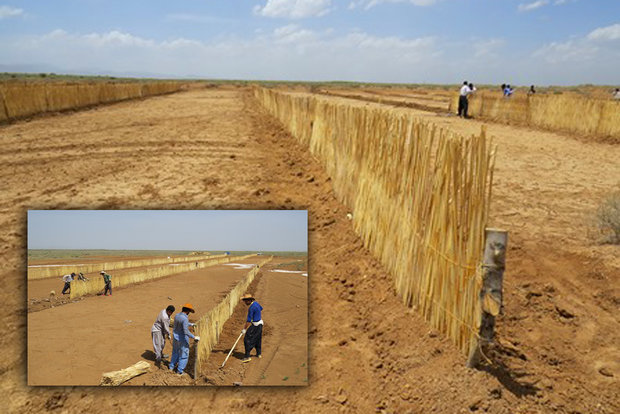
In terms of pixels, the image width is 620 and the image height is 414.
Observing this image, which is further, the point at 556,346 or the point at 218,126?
the point at 218,126

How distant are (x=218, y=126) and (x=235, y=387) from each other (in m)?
14.8

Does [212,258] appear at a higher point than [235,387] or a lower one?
higher

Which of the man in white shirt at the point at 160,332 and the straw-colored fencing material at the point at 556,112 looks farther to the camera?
the straw-colored fencing material at the point at 556,112

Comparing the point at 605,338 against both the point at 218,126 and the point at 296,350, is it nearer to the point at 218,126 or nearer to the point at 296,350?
the point at 296,350

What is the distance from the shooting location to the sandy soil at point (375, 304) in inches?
120

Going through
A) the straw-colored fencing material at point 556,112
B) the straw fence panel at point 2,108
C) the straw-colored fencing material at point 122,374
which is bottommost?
the straw-colored fencing material at point 122,374

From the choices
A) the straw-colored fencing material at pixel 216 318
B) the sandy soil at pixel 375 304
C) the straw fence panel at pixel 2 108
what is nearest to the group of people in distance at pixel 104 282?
the sandy soil at pixel 375 304

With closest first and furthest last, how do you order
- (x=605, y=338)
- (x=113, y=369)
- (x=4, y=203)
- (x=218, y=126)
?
(x=113, y=369), (x=605, y=338), (x=4, y=203), (x=218, y=126)

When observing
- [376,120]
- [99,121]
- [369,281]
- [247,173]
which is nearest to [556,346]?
[369,281]

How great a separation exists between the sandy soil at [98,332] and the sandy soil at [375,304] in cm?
23

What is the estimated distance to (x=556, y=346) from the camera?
11.4 ft

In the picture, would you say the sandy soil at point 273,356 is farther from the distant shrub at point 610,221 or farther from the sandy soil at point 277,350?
the distant shrub at point 610,221

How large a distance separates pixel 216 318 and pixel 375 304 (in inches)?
51.2

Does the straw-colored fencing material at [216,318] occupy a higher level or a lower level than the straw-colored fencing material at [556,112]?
lower
